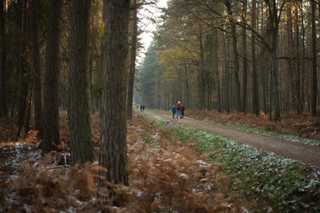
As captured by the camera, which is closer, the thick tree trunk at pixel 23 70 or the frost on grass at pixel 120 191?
the frost on grass at pixel 120 191

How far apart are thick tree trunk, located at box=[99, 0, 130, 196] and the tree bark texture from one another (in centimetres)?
182

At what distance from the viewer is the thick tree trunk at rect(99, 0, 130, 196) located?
3502mm

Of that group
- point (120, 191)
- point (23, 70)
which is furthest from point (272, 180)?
point (23, 70)

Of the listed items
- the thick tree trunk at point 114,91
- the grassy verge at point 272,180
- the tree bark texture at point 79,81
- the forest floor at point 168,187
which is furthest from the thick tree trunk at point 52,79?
the grassy verge at point 272,180

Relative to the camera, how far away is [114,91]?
352 cm

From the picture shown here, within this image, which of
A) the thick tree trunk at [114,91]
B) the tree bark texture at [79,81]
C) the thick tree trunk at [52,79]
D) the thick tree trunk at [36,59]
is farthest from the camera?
the thick tree trunk at [36,59]

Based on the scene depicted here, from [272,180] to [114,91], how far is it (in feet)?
14.7

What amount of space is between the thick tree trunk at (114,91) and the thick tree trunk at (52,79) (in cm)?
381

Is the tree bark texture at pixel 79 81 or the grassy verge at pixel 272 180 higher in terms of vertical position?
the tree bark texture at pixel 79 81

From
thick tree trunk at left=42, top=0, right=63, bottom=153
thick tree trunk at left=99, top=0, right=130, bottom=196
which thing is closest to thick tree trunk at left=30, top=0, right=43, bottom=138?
thick tree trunk at left=42, top=0, right=63, bottom=153

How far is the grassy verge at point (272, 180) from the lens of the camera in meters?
4.15

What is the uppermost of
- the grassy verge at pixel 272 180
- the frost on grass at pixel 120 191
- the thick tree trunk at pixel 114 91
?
the thick tree trunk at pixel 114 91

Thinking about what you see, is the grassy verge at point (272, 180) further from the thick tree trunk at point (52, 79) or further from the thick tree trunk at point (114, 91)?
the thick tree trunk at point (52, 79)

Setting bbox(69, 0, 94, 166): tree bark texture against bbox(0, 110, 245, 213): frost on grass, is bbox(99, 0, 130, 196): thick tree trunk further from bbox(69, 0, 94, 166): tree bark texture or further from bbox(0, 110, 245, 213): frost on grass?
bbox(69, 0, 94, 166): tree bark texture
